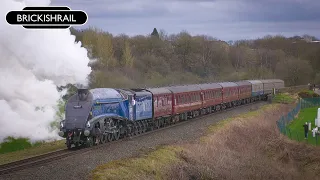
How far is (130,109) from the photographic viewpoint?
27719 millimetres

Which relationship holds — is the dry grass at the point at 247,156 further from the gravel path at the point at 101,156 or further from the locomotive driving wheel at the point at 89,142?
the locomotive driving wheel at the point at 89,142

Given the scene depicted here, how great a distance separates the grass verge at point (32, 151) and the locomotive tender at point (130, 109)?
2.02m

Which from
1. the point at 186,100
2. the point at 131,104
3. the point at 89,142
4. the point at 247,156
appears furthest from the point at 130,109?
the point at 186,100

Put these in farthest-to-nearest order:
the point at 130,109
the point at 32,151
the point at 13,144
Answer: the point at 130,109, the point at 13,144, the point at 32,151

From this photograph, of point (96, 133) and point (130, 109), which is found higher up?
point (130, 109)

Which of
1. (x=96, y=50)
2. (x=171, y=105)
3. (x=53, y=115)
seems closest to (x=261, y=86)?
(x=96, y=50)

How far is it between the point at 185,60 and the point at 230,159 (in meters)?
70.5

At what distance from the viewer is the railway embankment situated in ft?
57.7

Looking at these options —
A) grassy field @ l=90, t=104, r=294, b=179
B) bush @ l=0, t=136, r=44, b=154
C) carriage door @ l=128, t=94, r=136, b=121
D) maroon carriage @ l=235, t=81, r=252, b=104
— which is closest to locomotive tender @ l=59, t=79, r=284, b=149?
carriage door @ l=128, t=94, r=136, b=121

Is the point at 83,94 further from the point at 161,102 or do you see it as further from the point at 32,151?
the point at 161,102

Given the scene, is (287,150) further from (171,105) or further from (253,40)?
(253,40)

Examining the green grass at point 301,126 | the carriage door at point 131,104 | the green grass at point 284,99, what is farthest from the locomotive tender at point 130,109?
the green grass at point 284,99

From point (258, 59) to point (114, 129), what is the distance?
8999 centimetres

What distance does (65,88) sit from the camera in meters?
29.2
